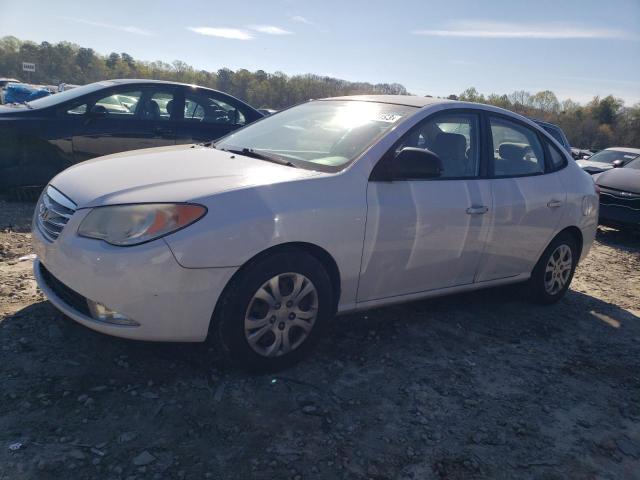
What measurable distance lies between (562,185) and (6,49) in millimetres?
88412

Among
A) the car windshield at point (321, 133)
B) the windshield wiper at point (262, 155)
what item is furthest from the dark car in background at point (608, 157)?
the windshield wiper at point (262, 155)

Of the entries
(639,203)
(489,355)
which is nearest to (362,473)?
(489,355)

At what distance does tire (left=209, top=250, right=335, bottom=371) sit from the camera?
2676mm

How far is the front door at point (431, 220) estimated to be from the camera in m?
3.18

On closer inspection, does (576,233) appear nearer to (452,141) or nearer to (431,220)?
(452,141)

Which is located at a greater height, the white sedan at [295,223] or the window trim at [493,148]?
the window trim at [493,148]

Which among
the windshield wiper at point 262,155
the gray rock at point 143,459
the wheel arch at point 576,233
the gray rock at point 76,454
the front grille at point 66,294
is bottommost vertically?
the gray rock at point 76,454

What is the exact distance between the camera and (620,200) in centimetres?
797

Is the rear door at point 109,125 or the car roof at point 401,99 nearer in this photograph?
the car roof at point 401,99

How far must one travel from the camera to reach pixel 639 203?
25.5 feet

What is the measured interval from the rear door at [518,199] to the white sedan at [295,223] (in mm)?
14

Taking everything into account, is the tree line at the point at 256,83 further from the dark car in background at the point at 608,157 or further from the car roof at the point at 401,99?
the car roof at the point at 401,99

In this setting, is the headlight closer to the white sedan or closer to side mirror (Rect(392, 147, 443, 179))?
the white sedan

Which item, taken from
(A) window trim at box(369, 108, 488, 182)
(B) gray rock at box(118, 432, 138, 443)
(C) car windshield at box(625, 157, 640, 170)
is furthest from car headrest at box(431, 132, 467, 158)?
(C) car windshield at box(625, 157, 640, 170)
